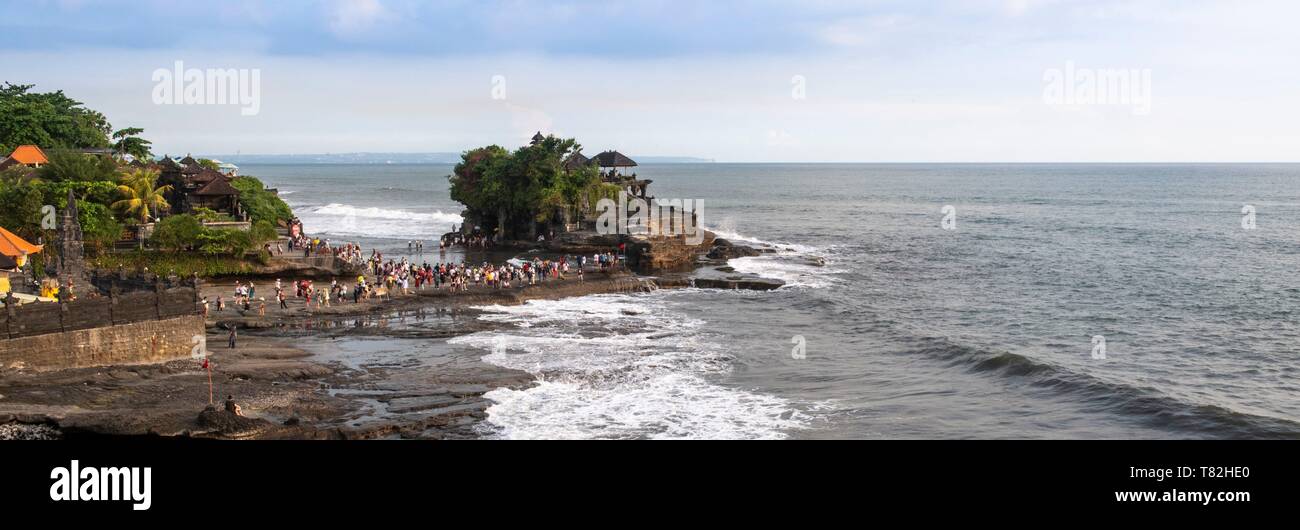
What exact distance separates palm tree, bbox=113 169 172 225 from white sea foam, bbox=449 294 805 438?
22.2 meters

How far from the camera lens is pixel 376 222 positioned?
96062 mm

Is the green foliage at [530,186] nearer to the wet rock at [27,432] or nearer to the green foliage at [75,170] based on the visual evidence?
the green foliage at [75,170]

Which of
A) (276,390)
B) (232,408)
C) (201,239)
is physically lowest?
(276,390)

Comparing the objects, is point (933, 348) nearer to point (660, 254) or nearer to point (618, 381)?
point (618, 381)

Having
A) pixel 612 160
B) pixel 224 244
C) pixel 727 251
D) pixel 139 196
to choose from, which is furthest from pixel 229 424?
pixel 612 160

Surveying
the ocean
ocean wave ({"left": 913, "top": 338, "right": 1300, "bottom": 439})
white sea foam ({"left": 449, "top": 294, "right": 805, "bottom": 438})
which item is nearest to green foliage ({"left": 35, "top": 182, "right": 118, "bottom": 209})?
the ocean

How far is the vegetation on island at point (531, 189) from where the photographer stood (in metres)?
66.9

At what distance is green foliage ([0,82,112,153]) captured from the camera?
226 feet

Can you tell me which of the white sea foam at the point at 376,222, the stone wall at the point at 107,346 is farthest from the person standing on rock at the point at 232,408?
the white sea foam at the point at 376,222

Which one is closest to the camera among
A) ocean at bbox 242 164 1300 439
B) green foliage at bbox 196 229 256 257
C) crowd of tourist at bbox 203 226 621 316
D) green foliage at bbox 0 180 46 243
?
ocean at bbox 242 164 1300 439

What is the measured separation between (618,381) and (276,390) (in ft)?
31.2

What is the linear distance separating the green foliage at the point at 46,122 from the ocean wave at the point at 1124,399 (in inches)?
2498

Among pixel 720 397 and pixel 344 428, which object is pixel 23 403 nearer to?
pixel 344 428

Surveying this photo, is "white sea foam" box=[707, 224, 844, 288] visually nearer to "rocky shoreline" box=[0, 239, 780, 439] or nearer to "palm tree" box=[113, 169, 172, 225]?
"rocky shoreline" box=[0, 239, 780, 439]
